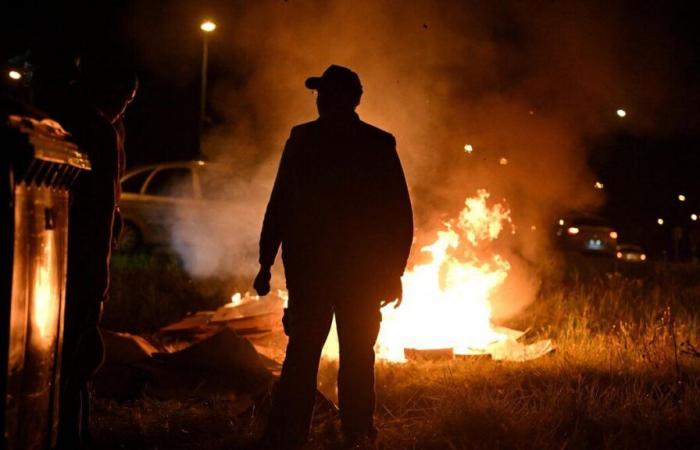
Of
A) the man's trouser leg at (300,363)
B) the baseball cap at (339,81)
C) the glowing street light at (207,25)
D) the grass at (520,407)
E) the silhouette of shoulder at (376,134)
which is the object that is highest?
the glowing street light at (207,25)

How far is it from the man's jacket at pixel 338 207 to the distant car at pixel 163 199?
25.0 ft

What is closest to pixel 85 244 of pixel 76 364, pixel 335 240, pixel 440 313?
pixel 76 364

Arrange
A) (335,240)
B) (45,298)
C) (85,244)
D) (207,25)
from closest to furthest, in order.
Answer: (45,298), (85,244), (335,240), (207,25)

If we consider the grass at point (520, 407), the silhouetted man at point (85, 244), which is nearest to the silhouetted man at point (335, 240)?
the grass at point (520, 407)

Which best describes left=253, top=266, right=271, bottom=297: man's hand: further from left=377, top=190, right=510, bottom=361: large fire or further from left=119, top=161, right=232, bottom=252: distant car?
left=119, top=161, right=232, bottom=252: distant car

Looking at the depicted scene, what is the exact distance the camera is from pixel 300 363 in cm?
320

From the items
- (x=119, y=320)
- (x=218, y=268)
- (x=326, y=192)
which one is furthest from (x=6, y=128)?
(x=218, y=268)

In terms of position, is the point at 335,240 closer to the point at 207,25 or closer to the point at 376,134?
the point at 376,134

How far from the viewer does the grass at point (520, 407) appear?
3480 mm

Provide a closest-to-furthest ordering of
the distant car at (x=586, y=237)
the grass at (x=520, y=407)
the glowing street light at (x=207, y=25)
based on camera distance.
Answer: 1. the grass at (x=520, y=407)
2. the glowing street light at (x=207, y=25)
3. the distant car at (x=586, y=237)

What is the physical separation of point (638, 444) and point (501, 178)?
5933 millimetres

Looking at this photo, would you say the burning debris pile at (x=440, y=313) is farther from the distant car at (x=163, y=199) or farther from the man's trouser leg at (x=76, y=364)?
the distant car at (x=163, y=199)

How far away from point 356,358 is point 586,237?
62.5 ft

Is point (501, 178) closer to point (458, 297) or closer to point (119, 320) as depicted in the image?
point (458, 297)
